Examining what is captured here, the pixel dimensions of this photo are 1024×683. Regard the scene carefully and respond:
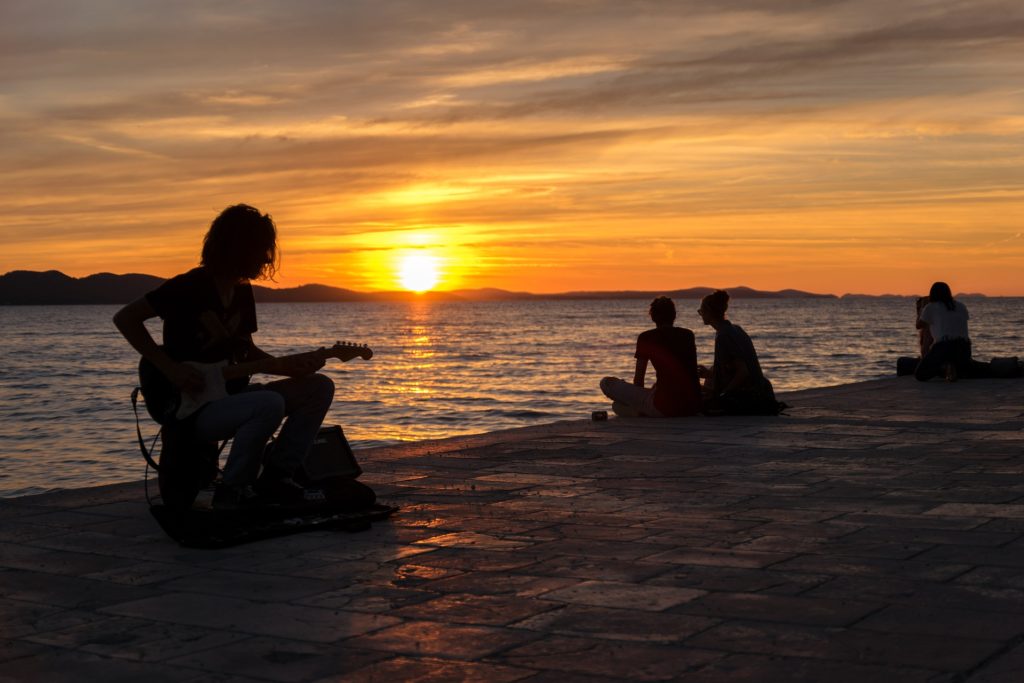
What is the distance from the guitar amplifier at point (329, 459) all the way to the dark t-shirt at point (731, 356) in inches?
219

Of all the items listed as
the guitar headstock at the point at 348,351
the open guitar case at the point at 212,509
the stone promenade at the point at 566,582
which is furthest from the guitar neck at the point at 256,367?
the stone promenade at the point at 566,582

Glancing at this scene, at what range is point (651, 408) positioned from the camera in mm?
11594

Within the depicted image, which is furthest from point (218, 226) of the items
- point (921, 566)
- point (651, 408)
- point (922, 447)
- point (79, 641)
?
point (651, 408)

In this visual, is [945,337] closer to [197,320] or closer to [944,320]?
[944,320]

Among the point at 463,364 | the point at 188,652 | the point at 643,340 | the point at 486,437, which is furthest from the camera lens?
the point at 463,364

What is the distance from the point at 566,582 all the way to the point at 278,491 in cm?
199

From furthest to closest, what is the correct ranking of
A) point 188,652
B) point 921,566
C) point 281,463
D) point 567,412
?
1. point 567,412
2. point 281,463
3. point 921,566
4. point 188,652

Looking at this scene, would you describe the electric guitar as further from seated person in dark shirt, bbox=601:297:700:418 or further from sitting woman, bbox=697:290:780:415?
sitting woman, bbox=697:290:780:415

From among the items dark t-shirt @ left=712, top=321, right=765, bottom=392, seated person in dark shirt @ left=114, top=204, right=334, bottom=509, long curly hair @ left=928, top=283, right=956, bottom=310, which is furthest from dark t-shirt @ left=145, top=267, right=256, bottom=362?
long curly hair @ left=928, top=283, right=956, bottom=310

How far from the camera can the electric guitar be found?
229 inches

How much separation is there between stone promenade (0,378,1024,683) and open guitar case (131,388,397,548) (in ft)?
0.32

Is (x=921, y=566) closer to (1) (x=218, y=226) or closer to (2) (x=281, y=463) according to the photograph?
(2) (x=281, y=463)

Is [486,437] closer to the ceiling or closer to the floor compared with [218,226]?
closer to the floor

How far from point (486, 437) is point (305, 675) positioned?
21.5 feet
